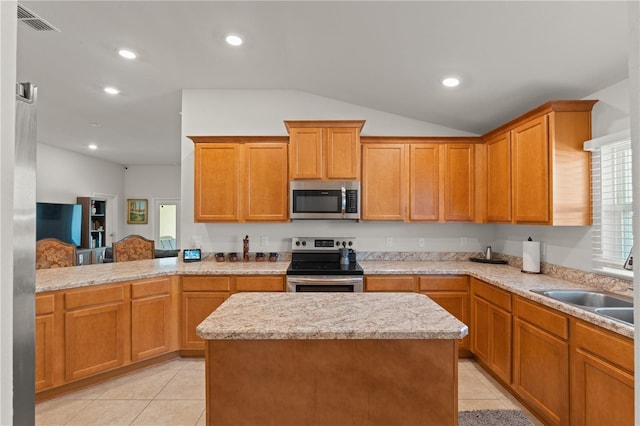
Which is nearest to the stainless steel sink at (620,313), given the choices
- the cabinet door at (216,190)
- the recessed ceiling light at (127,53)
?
the cabinet door at (216,190)

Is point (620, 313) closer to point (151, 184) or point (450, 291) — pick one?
point (450, 291)

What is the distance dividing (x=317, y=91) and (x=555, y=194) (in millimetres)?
2671

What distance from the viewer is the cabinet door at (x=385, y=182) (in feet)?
12.4

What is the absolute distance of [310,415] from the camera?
151cm

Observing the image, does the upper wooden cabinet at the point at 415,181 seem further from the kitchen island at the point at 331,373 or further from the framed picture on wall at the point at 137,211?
the framed picture on wall at the point at 137,211

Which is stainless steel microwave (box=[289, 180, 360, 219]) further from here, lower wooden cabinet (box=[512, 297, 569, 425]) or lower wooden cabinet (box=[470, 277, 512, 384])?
lower wooden cabinet (box=[512, 297, 569, 425])

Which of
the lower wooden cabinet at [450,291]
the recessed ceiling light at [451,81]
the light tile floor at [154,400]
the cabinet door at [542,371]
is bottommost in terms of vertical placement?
the light tile floor at [154,400]

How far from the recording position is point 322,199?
143 inches

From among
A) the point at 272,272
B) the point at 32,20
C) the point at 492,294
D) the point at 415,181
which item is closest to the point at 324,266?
the point at 272,272

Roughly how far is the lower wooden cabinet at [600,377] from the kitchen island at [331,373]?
928 millimetres

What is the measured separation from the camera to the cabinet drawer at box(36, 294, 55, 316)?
2.57m

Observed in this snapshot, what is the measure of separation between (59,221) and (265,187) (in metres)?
5.39

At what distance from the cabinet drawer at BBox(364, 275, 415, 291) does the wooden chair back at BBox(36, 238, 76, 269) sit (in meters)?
3.52

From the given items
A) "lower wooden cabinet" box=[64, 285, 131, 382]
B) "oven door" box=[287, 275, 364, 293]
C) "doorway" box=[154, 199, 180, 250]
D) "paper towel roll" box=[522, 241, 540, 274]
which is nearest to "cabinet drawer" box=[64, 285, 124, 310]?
"lower wooden cabinet" box=[64, 285, 131, 382]
